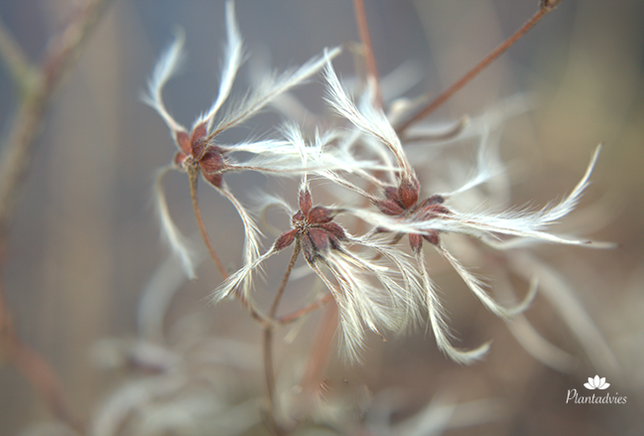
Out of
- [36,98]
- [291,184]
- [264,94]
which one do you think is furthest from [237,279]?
[291,184]

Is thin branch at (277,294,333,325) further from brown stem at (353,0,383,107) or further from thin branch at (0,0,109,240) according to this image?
thin branch at (0,0,109,240)

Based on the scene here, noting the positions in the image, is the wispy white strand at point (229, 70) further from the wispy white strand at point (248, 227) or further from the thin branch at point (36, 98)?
the thin branch at point (36, 98)

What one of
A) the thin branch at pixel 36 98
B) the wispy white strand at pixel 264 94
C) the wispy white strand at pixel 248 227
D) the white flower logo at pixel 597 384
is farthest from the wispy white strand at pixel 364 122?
the white flower logo at pixel 597 384

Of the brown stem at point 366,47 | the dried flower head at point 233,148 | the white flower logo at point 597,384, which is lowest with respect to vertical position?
the white flower logo at point 597,384

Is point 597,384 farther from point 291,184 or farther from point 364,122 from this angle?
point 291,184

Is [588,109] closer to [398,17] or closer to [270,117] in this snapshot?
[398,17]

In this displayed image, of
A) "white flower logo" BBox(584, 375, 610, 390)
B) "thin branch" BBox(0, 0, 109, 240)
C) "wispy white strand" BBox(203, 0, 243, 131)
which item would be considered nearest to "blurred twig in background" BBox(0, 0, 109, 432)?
"thin branch" BBox(0, 0, 109, 240)

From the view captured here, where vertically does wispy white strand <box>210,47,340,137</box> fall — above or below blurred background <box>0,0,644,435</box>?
below

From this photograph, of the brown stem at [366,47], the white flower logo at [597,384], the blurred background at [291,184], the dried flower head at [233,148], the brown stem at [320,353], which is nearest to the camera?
the dried flower head at [233,148]
